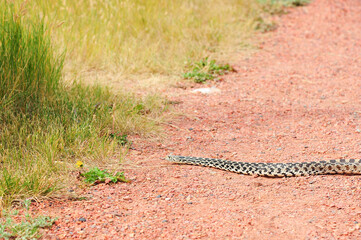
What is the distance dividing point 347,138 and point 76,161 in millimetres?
3348

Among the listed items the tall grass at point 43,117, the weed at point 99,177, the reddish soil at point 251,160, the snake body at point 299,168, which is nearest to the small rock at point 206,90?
the reddish soil at point 251,160

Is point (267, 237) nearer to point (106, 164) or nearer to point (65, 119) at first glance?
point (106, 164)

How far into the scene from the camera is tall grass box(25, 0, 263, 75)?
8.29 metres

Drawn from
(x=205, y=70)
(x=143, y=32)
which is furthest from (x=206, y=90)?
(x=143, y=32)

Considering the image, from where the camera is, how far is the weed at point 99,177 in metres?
4.89

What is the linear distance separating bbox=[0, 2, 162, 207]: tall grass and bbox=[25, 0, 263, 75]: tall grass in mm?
1539

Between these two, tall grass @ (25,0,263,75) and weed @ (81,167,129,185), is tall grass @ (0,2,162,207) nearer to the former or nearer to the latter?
weed @ (81,167,129,185)

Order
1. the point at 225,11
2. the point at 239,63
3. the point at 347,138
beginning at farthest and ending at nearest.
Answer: the point at 225,11 → the point at 239,63 → the point at 347,138

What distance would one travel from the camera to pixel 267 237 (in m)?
3.93

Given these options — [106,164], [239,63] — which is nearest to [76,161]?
[106,164]

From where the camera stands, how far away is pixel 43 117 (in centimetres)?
553

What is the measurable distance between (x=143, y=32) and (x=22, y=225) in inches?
239

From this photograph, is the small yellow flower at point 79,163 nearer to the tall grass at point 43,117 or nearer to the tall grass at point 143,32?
the tall grass at point 43,117

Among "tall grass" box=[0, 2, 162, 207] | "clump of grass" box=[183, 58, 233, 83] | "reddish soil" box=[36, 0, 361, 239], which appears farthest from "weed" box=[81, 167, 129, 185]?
"clump of grass" box=[183, 58, 233, 83]
